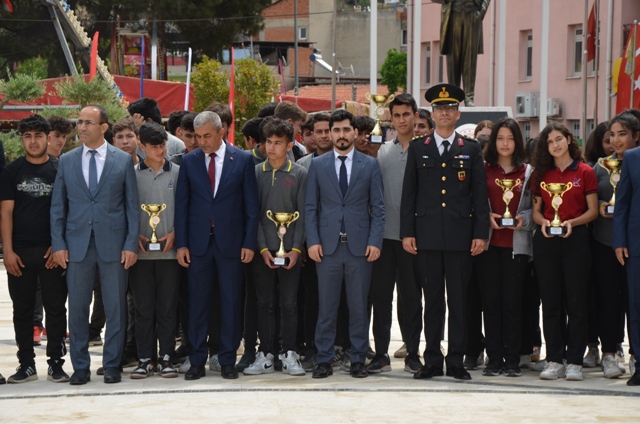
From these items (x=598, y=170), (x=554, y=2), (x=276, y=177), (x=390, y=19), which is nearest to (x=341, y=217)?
(x=276, y=177)

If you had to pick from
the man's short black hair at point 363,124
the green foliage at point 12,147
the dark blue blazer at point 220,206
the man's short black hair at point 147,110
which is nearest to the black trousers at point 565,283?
the man's short black hair at point 363,124

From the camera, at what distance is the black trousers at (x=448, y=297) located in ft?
29.8

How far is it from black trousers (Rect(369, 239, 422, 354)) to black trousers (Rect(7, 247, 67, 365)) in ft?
8.03

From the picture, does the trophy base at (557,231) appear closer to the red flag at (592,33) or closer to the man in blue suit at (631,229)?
the man in blue suit at (631,229)

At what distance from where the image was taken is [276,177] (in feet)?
30.9

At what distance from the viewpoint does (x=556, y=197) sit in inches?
356

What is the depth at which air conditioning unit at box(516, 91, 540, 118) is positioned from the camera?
34062 mm

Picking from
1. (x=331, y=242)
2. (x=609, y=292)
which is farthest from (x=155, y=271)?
(x=609, y=292)

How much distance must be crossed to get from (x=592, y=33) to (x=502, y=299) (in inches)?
838

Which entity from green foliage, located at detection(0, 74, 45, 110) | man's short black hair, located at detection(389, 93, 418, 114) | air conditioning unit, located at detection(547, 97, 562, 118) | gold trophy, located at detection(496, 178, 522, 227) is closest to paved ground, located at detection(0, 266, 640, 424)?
gold trophy, located at detection(496, 178, 522, 227)

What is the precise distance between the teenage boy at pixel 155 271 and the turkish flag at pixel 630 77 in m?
13.3

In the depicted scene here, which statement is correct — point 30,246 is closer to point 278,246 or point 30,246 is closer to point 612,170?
point 278,246

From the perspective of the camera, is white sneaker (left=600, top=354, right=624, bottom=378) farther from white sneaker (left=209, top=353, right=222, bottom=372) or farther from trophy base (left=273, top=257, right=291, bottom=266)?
white sneaker (left=209, top=353, right=222, bottom=372)

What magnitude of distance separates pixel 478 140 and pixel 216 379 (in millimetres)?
2918
